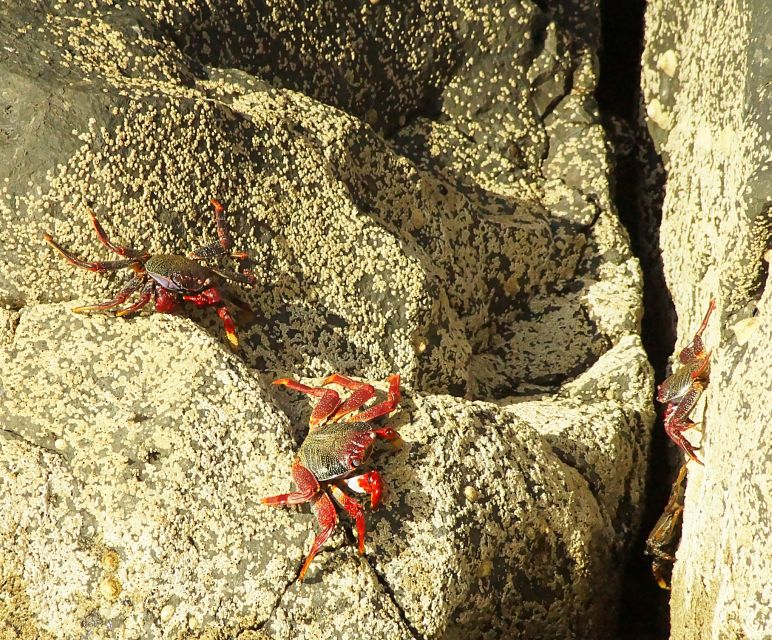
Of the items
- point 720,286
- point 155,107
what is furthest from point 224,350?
point 720,286

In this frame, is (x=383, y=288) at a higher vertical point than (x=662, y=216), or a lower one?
lower

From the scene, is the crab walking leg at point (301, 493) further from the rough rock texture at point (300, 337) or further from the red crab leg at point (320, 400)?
the red crab leg at point (320, 400)

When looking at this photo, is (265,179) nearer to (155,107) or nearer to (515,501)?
(155,107)

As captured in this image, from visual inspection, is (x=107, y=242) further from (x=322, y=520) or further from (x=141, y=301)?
(x=322, y=520)

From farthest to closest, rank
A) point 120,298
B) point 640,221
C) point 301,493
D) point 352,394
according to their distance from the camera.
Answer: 1. point 640,221
2. point 352,394
3. point 120,298
4. point 301,493

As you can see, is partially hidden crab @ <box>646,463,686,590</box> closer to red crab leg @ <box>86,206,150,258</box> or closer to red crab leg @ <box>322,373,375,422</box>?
red crab leg @ <box>322,373,375,422</box>

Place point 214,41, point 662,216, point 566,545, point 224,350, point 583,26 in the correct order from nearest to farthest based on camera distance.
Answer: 1. point 224,350
2. point 566,545
3. point 214,41
4. point 662,216
5. point 583,26

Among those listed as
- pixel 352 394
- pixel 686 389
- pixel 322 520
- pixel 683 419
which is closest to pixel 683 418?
pixel 683 419
